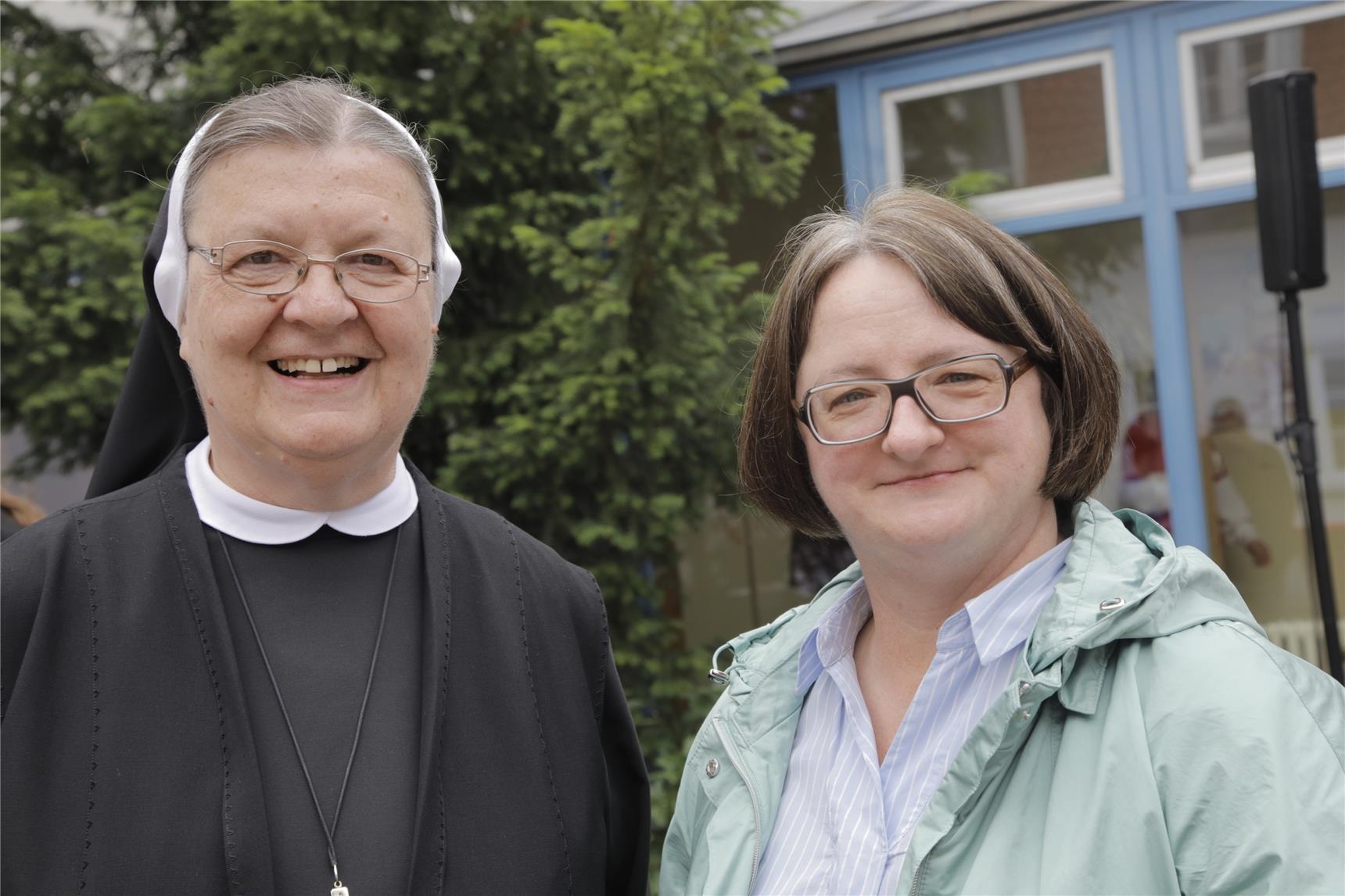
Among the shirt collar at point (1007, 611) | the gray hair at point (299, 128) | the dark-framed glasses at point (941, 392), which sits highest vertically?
the gray hair at point (299, 128)

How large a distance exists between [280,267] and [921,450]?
1.07 metres

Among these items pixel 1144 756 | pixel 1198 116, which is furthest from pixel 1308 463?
pixel 1144 756

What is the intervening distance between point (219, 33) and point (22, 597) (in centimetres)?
437

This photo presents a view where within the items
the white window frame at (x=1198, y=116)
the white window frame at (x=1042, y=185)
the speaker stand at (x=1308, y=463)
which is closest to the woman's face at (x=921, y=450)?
the speaker stand at (x=1308, y=463)

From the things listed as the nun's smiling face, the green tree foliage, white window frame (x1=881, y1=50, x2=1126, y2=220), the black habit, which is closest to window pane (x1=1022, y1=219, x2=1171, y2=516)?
white window frame (x1=881, y1=50, x2=1126, y2=220)

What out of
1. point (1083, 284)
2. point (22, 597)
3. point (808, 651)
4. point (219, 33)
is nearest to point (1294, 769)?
point (808, 651)

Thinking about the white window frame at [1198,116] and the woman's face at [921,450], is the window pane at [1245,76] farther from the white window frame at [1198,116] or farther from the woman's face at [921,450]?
the woman's face at [921,450]

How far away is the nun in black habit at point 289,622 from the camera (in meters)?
1.91

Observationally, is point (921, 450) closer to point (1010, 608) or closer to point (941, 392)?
point (941, 392)

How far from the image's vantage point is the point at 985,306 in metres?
1.83

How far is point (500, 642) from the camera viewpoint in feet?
7.35

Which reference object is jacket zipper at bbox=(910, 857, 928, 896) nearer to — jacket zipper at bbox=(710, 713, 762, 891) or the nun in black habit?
jacket zipper at bbox=(710, 713, 762, 891)

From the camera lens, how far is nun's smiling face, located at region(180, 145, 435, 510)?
201 centimetres

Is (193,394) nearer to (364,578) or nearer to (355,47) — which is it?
(364,578)
